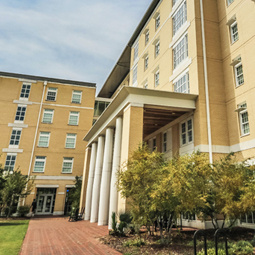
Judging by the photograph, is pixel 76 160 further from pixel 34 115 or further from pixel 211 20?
pixel 211 20

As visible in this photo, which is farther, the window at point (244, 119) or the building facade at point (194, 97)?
the building facade at point (194, 97)

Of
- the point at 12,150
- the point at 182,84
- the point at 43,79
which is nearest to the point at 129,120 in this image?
the point at 182,84

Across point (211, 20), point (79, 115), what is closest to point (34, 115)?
point (79, 115)

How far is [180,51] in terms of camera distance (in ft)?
63.1

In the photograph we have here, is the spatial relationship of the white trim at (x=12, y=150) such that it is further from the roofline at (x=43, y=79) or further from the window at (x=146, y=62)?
the window at (x=146, y=62)

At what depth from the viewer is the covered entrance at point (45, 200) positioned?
1194 inches

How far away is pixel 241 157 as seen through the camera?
→ 1411 centimetres

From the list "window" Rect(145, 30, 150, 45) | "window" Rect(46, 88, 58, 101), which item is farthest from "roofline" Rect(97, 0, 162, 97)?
"window" Rect(46, 88, 58, 101)

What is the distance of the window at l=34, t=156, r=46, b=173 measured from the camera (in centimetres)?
3088

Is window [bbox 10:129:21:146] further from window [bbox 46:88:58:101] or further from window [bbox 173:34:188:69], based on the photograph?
window [bbox 173:34:188:69]

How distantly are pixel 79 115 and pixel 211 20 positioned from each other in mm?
22782

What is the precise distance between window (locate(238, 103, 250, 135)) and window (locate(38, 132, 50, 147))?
2569 cm

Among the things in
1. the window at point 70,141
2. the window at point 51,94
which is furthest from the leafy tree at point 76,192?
the window at point 51,94

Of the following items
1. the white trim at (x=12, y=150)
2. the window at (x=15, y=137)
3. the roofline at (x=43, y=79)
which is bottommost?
the white trim at (x=12, y=150)
